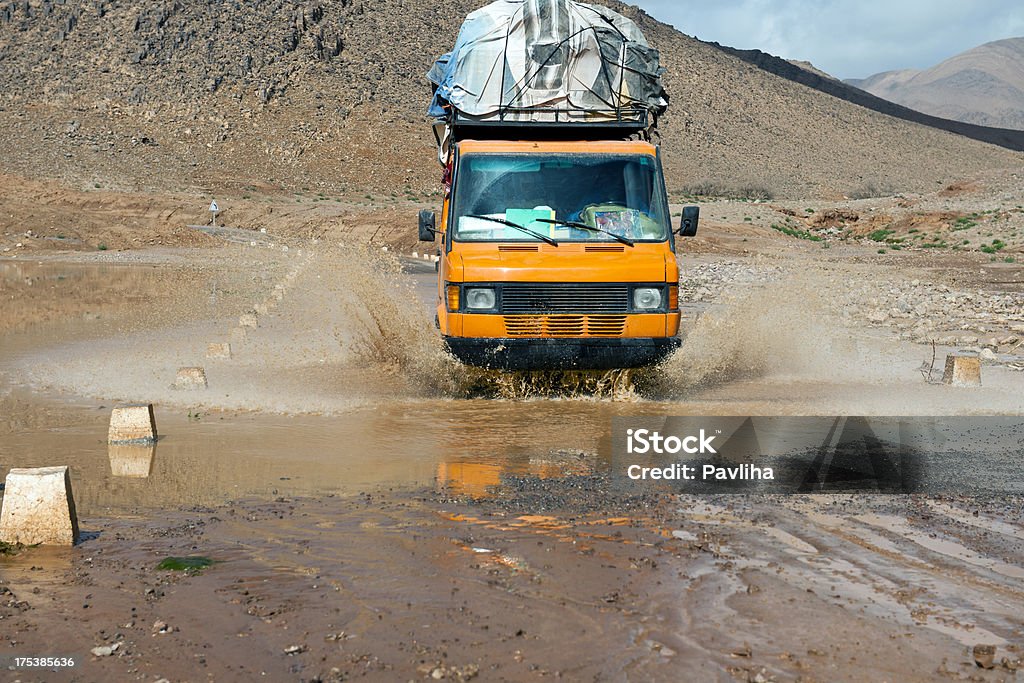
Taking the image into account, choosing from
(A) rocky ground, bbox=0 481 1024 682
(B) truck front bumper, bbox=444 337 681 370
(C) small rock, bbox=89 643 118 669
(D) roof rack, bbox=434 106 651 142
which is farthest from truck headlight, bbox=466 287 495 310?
(C) small rock, bbox=89 643 118 669

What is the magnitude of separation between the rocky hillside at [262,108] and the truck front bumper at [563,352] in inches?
2182

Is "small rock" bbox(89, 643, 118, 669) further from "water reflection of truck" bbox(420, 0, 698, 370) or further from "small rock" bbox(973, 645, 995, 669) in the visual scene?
"water reflection of truck" bbox(420, 0, 698, 370)

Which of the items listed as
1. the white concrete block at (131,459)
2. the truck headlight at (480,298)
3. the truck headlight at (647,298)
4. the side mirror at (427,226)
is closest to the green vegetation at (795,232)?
the side mirror at (427,226)

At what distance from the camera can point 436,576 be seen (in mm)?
6309

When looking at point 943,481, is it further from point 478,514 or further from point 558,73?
point 558,73

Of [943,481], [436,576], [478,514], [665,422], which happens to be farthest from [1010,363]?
[436,576]

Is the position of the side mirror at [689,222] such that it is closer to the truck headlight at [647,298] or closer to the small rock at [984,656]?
the truck headlight at [647,298]

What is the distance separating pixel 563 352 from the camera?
37.5 ft

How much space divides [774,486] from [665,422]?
9.52ft

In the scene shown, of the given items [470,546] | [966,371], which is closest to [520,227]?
[966,371]

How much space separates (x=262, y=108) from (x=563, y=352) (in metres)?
73.1

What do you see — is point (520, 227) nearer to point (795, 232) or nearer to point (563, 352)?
point (563, 352)

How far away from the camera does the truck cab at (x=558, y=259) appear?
1137cm

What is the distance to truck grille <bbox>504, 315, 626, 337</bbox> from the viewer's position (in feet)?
37.3
